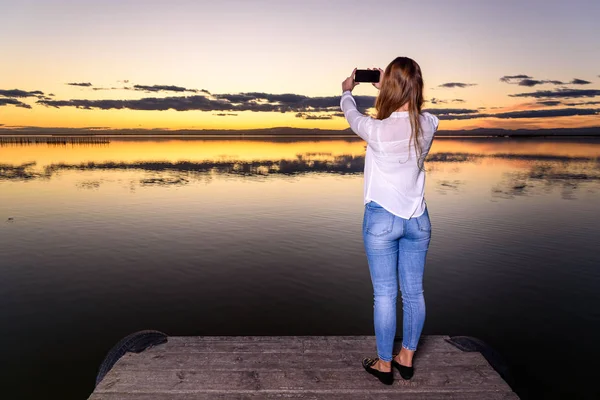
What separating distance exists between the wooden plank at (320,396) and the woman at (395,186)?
0.73ft

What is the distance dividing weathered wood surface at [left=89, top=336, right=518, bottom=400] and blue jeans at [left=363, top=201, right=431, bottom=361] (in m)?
0.45

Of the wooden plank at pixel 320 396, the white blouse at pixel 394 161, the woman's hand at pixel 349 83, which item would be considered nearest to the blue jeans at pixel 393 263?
the white blouse at pixel 394 161

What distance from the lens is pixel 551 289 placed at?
10.6m

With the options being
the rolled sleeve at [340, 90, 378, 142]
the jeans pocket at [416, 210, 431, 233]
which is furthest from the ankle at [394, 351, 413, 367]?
the rolled sleeve at [340, 90, 378, 142]

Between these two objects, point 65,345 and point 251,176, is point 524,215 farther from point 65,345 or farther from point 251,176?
point 251,176

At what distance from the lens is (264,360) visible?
183 inches

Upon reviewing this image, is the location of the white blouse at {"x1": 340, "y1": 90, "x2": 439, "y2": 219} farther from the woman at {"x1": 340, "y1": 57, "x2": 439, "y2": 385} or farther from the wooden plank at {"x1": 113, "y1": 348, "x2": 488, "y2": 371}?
the wooden plank at {"x1": 113, "y1": 348, "x2": 488, "y2": 371}

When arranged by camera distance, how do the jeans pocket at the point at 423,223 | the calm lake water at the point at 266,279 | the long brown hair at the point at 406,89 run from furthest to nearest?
1. the calm lake water at the point at 266,279
2. the jeans pocket at the point at 423,223
3. the long brown hair at the point at 406,89

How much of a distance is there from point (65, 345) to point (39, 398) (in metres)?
1.47

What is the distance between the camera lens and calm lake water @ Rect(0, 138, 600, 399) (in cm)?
791

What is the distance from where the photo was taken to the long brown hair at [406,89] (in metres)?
3.60

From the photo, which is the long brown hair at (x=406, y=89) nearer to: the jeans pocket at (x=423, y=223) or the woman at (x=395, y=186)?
the woman at (x=395, y=186)

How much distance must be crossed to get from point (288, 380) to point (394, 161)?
246cm

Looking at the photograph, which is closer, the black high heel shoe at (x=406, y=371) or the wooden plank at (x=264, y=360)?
the black high heel shoe at (x=406, y=371)
